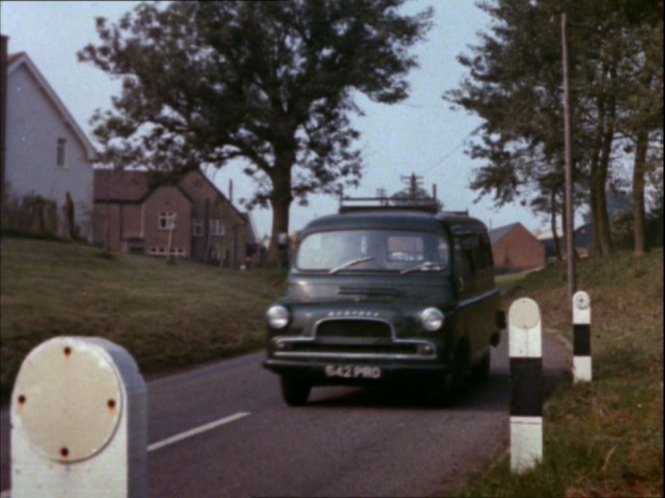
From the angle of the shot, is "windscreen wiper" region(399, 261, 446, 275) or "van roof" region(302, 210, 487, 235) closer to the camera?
"van roof" region(302, 210, 487, 235)

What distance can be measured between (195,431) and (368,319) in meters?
1.70

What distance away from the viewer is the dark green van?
10.1 m

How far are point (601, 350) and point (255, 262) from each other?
181 inches

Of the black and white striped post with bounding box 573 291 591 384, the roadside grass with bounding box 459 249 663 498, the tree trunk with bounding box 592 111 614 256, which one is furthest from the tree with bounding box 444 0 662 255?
the black and white striped post with bounding box 573 291 591 384

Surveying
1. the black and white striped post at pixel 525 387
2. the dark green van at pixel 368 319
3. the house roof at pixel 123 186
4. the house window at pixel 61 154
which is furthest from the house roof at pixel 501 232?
the house window at pixel 61 154

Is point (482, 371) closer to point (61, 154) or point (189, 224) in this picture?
point (189, 224)

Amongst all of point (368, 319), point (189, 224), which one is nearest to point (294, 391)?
point (368, 319)

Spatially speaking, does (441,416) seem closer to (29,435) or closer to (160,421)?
(160,421)

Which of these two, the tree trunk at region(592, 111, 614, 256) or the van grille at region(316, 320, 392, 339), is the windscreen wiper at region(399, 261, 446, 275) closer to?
the van grille at region(316, 320, 392, 339)

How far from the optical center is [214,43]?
7.11 metres

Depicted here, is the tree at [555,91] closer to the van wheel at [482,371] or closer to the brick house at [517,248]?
the brick house at [517,248]

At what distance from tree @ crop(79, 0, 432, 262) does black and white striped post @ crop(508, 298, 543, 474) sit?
4.50 ft

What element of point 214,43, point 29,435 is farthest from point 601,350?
point 29,435

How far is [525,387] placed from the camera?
6.95 m
